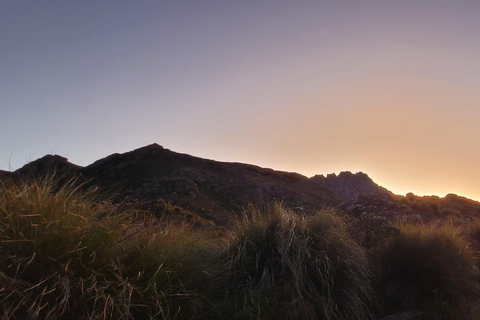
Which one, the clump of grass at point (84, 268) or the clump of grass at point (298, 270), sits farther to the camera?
the clump of grass at point (298, 270)

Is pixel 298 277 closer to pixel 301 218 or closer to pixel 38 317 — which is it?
pixel 301 218

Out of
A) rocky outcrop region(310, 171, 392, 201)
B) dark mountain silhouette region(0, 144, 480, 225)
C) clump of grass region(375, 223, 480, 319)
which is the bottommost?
clump of grass region(375, 223, 480, 319)

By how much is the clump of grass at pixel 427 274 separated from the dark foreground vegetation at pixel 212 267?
2cm

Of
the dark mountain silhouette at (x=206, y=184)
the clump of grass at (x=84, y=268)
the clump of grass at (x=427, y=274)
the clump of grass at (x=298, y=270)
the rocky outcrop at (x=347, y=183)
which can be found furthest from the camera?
the rocky outcrop at (x=347, y=183)

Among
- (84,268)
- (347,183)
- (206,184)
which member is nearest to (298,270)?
(84,268)

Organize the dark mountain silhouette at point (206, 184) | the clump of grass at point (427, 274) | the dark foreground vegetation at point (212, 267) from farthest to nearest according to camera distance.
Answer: the dark mountain silhouette at point (206, 184), the clump of grass at point (427, 274), the dark foreground vegetation at point (212, 267)

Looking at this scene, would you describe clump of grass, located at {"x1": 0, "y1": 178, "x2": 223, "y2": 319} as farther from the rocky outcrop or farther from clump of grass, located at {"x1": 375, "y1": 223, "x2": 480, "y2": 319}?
the rocky outcrop

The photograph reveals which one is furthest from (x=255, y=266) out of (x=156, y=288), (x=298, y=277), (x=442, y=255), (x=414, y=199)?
(x=414, y=199)

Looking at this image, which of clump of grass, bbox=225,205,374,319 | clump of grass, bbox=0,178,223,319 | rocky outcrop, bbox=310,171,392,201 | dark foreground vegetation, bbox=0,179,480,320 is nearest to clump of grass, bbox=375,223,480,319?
dark foreground vegetation, bbox=0,179,480,320

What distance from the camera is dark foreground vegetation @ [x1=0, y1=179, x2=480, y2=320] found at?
391cm

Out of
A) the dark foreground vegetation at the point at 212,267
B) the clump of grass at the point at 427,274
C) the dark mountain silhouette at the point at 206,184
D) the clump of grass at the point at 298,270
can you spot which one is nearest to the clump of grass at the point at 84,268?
the dark foreground vegetation at the point at 212,267

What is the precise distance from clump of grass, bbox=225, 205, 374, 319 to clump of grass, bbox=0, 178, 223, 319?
83 centimetres

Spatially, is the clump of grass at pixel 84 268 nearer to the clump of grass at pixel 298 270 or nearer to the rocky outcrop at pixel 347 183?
the clump of grass at pixel 298 270

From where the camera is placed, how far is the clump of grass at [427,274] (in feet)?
23.1
